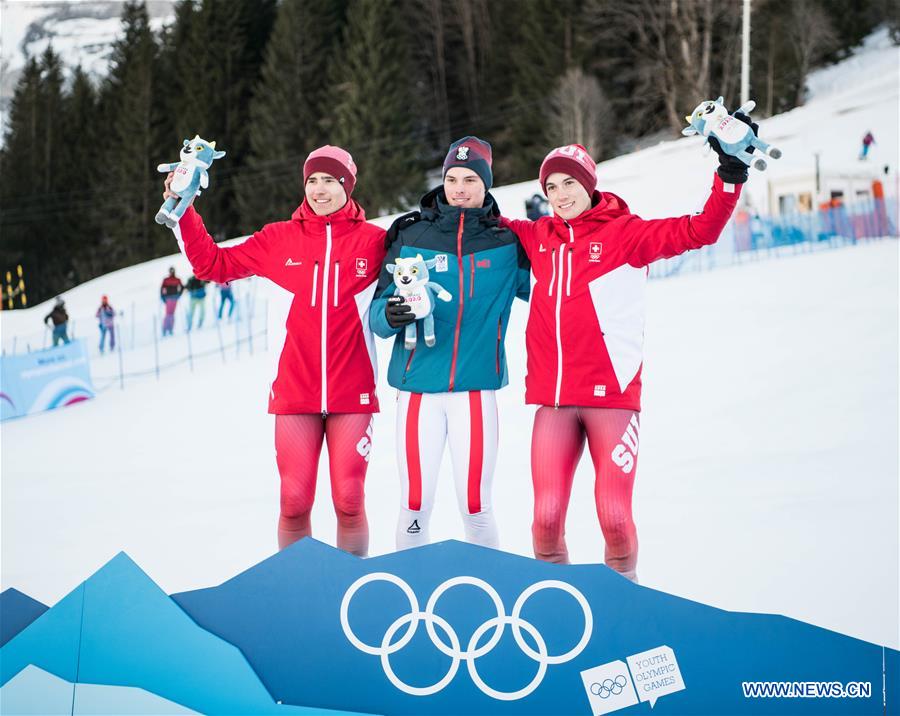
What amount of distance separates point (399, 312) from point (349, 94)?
103ft

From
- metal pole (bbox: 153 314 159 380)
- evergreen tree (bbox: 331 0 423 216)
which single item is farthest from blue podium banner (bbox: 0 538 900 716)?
evergreen tree (bbox: 331 0 423 216)

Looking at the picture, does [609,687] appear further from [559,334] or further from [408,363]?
[408,363]

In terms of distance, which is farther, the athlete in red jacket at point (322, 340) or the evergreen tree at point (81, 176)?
the evergreen tree at point (81, 176)

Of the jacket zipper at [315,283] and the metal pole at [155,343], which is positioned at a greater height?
the jacket zipper at [315,283]

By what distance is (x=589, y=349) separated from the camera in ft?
11.3

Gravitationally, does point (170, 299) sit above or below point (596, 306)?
above

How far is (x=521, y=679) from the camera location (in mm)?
2793

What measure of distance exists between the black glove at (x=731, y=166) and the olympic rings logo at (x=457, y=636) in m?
1.45

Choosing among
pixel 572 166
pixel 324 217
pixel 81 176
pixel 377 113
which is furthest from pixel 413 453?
pixel 81 176

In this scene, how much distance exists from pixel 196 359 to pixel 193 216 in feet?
30.6

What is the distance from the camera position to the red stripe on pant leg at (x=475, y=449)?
348cm

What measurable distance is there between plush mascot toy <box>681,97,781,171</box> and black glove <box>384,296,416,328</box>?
1.07 metres

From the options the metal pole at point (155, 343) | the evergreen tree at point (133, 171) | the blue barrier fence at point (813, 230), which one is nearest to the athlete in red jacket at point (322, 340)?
the metal pole at point (155, 343)

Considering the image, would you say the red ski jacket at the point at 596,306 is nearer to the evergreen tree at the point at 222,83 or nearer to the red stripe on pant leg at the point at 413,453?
the red stripe on pant leg at the point at 413,453
